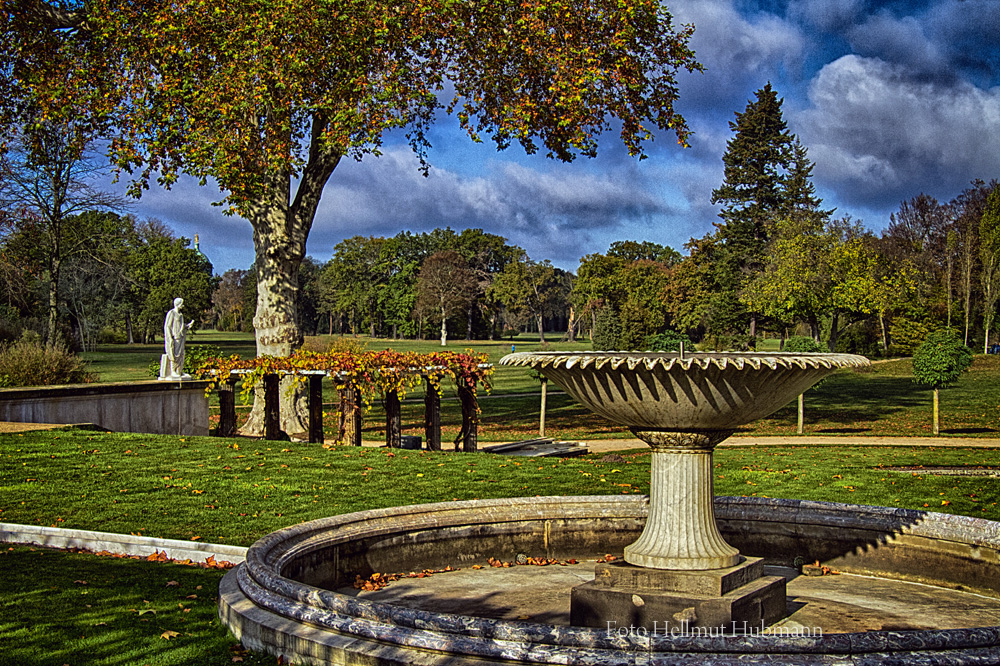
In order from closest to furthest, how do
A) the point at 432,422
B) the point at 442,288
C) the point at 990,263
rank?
the point at 432,422 < the point at 990,263 < the point at 442,288

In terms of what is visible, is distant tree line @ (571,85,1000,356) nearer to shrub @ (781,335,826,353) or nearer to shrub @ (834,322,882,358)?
shrub @ (834,322,882,358)

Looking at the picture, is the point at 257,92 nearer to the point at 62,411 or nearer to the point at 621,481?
the point at 62,411

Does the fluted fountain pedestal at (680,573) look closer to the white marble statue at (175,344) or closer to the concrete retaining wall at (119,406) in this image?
the concrete retaining wall at (119,406)

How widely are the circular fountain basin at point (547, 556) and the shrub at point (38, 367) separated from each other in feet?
48.9

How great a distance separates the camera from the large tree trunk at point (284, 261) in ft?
65.8

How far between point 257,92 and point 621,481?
10601 millimetres

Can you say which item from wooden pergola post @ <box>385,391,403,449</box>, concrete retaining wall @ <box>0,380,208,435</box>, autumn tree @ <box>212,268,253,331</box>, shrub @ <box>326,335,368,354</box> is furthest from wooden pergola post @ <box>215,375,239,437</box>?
autumn tree @ <box>212,268,253,331</box>

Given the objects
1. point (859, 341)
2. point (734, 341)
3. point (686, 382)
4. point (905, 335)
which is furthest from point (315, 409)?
point (905, 335)

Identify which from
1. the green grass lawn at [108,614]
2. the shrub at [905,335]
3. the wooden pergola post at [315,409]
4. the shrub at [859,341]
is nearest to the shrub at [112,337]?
the shrub at [859,341]

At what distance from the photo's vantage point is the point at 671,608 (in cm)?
541

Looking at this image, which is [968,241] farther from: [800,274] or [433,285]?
[433,285]

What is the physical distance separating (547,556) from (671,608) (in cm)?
233

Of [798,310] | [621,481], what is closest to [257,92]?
[621,481]

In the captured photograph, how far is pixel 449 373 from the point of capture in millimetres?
14992
